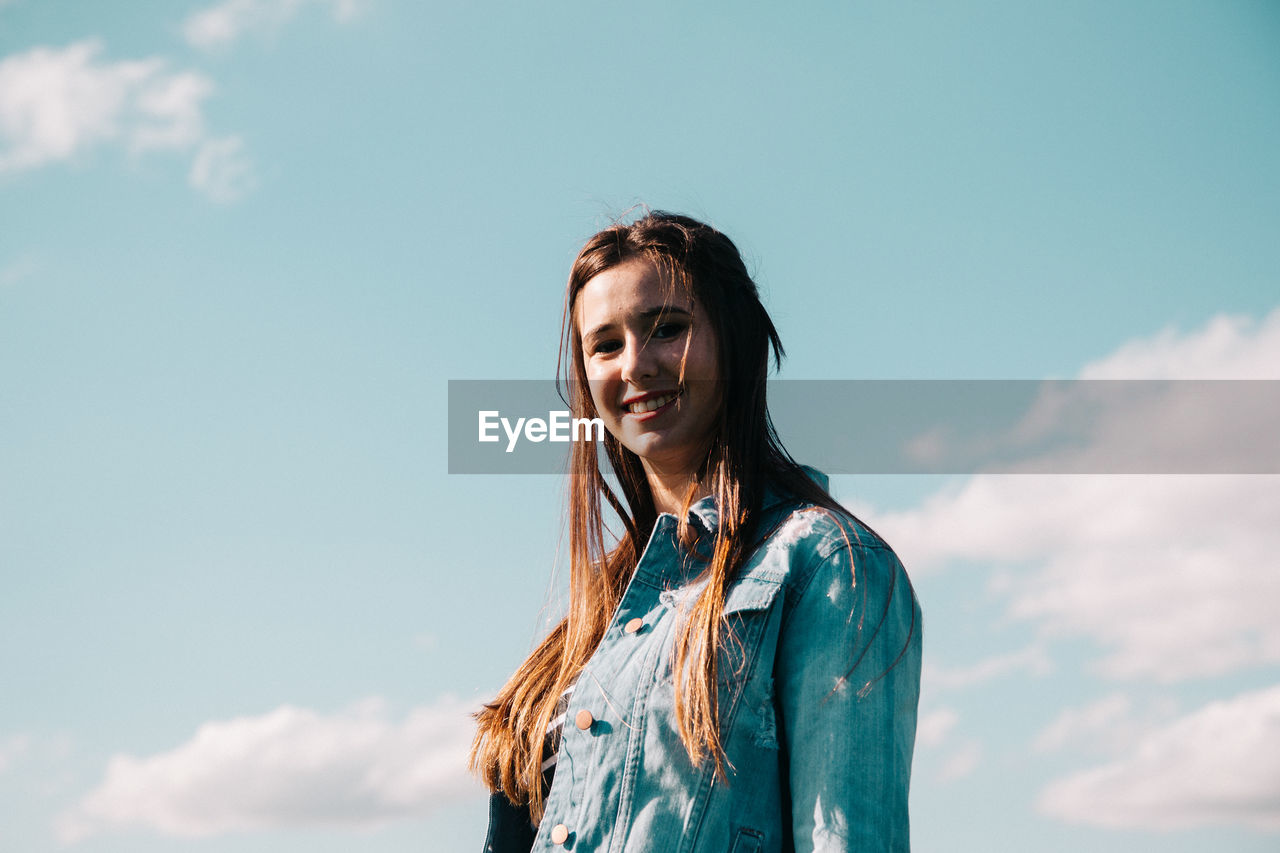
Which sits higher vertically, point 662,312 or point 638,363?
point 662,312

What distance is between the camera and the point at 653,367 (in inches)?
155

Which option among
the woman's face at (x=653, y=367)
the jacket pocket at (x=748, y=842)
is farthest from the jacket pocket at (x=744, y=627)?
the woman's face at (x=653, y=367)

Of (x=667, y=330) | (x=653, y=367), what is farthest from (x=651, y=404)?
(x=667, y=330)

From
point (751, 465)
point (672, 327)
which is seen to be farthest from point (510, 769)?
point (672, 327)

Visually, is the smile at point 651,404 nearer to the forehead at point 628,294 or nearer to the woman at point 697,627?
the woman at point 697,627

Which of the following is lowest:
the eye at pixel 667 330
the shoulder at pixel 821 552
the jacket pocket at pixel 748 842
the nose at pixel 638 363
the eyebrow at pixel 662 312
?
the jacket pocket at pixel 748 842

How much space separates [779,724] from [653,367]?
4.05 feet

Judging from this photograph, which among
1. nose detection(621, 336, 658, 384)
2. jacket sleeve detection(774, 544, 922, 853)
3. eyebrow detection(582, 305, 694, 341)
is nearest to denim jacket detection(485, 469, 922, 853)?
jacket sleeve detection(774, 544, 922, 853)

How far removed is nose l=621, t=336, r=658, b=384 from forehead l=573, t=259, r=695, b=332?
11 cm

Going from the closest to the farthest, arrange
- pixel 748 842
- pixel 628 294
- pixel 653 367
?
pixel 748 842, pixel 653 367, pixel 628 294

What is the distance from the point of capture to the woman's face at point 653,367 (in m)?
3.95

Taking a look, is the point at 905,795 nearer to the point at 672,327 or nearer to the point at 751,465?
the point at 751,465

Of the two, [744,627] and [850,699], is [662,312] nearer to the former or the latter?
[744,627]

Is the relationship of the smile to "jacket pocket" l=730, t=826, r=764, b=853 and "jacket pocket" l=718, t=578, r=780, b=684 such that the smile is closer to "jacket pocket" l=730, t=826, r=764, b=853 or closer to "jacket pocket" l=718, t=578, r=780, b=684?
"jacket pocket" l=718, t=578, r=780, b=684
